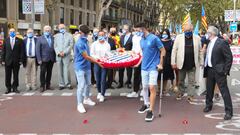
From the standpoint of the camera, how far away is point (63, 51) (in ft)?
40.4

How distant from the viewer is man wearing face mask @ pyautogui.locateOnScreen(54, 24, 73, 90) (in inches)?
485

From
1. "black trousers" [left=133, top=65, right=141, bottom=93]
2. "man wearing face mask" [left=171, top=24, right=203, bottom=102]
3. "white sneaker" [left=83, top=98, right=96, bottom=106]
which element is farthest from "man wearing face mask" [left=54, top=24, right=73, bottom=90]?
"man wearing face mask" [left=171, top=24, right=203, bottom=102]

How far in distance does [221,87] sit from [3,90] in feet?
22.7

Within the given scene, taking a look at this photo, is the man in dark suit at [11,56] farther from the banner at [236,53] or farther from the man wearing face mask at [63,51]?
the banner at [236,53]

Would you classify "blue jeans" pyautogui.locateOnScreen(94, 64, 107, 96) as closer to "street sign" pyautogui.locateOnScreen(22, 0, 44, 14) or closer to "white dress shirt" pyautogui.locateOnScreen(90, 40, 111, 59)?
"white dress shirt" pyautogui.locateOnScreen(90, 40, 111, 59)

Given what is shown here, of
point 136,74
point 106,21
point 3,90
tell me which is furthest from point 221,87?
point 106,21

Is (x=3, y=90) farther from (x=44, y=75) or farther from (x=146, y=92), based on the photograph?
(x=146, y=92)

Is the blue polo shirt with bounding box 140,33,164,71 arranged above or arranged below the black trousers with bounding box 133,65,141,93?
above

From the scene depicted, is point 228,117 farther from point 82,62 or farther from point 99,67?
point 99,67

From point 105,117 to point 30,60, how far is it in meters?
4.65

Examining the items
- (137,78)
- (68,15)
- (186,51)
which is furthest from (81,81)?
(68,15)

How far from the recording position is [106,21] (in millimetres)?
70000

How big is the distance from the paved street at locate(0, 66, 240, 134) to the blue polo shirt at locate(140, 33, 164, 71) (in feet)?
3.67

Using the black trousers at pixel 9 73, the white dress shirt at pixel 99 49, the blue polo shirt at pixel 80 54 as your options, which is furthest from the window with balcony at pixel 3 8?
the blue polo shirt at pixel 80 54
